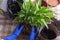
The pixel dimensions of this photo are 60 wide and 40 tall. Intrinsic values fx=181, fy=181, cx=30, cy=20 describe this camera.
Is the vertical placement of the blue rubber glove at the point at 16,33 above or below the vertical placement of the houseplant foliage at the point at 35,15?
below

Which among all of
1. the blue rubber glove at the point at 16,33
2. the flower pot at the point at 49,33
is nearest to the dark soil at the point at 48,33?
the flower pot at the point at 49,33

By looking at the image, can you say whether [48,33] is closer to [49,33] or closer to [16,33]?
[49,33]

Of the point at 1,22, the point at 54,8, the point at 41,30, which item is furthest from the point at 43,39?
the point at 1,22

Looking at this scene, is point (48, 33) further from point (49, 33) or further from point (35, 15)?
point (35, 15)

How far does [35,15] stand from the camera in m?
1.04

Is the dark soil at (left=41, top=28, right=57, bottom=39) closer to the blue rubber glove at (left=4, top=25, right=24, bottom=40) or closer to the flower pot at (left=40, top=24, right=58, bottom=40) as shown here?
the flower pot at (left=40, top=24, right=58, bottom=40)

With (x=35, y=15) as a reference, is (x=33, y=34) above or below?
below

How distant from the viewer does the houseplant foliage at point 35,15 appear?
103cm

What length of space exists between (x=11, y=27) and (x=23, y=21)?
17 cm

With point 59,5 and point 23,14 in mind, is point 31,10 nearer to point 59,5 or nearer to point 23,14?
point 23,14

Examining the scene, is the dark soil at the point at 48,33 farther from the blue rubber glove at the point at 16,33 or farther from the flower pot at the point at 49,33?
the blue rubber glove at the point at 16,33

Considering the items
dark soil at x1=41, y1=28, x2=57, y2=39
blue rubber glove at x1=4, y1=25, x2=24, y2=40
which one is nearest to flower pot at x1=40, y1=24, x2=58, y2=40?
dark soil at x1=41, y1=28, x2=57, y2=39

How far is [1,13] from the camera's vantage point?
131cm

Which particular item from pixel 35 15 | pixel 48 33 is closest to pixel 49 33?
pixel 48 33
